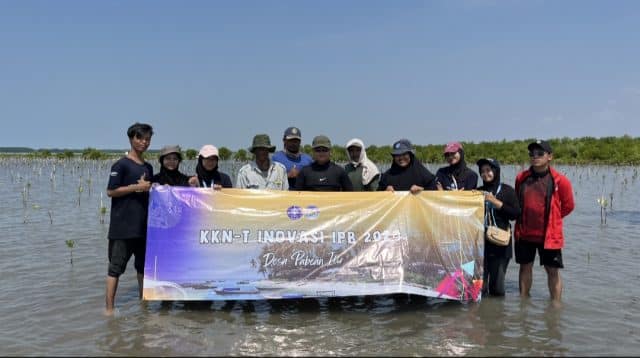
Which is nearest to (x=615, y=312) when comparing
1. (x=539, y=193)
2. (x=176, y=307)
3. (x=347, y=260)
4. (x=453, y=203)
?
(x=539, y=193)

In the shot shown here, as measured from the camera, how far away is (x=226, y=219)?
6.07 meters

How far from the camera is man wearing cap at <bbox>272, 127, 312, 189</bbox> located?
7.04 m

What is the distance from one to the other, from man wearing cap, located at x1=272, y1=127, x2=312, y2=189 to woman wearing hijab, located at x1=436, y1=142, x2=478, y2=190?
6.53 ft

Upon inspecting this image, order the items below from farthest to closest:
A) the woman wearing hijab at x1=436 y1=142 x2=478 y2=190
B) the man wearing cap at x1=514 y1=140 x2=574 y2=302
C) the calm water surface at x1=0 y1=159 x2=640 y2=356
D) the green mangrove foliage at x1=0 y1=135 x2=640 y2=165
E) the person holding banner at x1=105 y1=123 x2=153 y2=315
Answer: the green mangrove foliage at x1=0 y1=135 x2=640 y2=165, the woman wearing hijab at x1=436 y1=142 x2=478 y2=190, the man wearing cap at x1=514 y1=140 x2=574 y2=302, the person holding banner at x1=105 y1=123 x2=153 y2=315, the calm water surface at x1=0 y1=159 x2=640 y2=356

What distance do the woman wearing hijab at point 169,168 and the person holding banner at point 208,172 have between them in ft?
0.62

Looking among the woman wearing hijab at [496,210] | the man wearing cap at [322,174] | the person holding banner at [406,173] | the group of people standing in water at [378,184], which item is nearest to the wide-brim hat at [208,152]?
the group of people standing in water at [378,184]

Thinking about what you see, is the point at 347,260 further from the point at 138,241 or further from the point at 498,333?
the point at 138,241

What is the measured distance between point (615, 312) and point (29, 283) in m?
8.80

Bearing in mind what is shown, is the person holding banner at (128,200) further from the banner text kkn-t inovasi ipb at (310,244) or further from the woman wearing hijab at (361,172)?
the woman wearing hijab at (361,172)

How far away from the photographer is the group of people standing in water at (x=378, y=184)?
5824mm

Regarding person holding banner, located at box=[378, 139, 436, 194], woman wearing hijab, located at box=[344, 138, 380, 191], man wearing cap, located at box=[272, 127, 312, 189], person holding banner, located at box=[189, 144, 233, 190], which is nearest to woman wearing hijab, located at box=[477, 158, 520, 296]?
person holding banner, located at box=[378, 139, 436, 194]

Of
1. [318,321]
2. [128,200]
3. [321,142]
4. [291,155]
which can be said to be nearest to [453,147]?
[321,142]

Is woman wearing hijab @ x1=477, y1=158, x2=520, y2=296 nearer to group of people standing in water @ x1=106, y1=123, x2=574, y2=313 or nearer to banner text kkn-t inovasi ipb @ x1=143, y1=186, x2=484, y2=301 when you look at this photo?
group of people standing in water @ x1=106, y1=123, x2=574, y2=313

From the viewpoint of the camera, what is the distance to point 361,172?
707 cm
